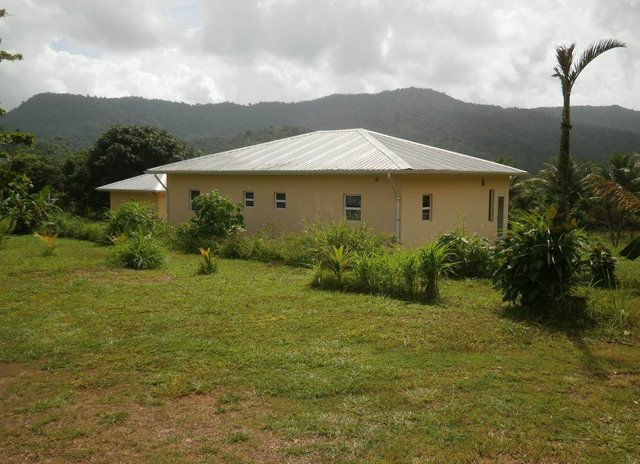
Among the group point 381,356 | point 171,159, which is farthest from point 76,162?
point 381,356

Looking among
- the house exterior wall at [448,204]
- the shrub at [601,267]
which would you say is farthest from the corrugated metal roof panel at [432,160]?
the shrub at [601,267]

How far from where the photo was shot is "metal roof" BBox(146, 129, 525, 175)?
17.2 metres

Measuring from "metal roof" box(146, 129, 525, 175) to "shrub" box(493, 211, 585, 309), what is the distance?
7.08m

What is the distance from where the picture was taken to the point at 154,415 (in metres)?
5.09

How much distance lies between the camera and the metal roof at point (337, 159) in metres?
17.2

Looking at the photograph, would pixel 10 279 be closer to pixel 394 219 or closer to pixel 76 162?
pixel 394 219

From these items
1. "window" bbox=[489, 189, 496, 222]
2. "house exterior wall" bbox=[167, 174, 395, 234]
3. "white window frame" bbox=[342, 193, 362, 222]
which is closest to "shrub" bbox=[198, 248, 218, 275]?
"house exterior wall" bbox=[167, 174, 395, 234]

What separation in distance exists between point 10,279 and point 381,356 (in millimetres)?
9431

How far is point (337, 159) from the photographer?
61.6ft

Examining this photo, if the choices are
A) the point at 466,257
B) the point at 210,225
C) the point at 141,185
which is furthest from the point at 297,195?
the point at 141,185

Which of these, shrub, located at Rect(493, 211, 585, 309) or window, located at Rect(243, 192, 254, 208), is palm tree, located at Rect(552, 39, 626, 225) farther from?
window, located at Rect(243, 192, 254, 208)

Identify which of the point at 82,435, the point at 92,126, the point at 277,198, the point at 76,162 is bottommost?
the point at 82,435

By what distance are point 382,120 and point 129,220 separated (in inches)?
1836

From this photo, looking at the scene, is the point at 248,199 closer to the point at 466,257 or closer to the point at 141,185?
the point at 466,257
